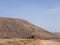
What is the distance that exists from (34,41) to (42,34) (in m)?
34.2

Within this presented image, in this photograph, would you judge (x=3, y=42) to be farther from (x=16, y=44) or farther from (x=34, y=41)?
(x=34, y=41)

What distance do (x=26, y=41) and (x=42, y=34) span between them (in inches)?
1461

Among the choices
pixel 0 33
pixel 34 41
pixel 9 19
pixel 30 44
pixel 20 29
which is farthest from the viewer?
pixel 9 19

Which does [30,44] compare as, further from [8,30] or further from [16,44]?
[8,30]

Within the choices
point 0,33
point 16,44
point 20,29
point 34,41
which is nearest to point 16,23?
point 20,29

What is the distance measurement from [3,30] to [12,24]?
5.71 metres

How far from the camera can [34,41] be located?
42.0 meters

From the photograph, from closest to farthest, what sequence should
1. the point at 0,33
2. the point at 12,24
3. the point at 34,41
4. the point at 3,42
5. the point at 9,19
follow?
the point at 3,42 < the point at 34,41 < the point at 0,33 < the point at 12,24 < the point at 9,19

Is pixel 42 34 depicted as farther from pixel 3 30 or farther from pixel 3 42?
pixel 3 42

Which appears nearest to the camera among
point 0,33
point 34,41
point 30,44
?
point 30,44

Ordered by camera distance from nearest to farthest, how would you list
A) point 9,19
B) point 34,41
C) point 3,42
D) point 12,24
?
point 3,42 < point 34,41 < point 12,24 < point 9,19

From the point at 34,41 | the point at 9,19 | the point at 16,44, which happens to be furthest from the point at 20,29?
the point at 16,44

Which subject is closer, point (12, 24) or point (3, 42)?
point (3, 42)

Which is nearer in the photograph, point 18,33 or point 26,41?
point 26,41
